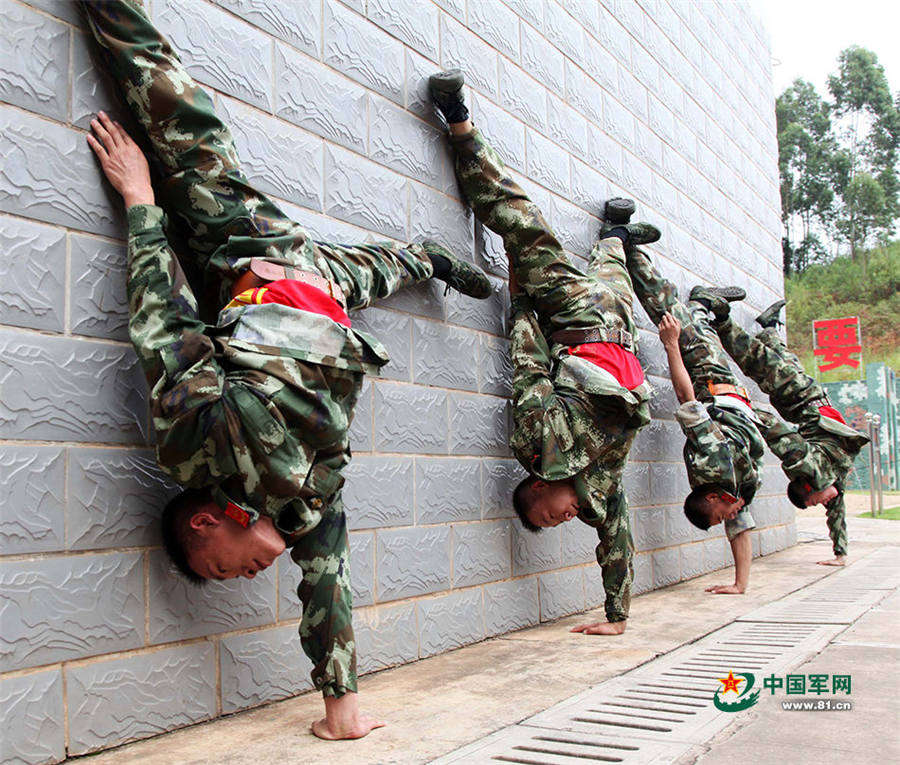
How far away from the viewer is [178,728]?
2.30m

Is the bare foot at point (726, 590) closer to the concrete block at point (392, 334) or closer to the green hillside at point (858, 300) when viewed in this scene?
the concrete block at point (392, 334)

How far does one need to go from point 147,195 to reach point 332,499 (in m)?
0.97

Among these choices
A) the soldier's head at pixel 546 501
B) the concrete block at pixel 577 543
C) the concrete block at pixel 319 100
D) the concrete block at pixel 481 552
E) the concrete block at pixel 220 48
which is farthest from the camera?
the concrete block at pixel 577 543

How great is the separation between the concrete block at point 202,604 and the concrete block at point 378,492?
0.40 meters

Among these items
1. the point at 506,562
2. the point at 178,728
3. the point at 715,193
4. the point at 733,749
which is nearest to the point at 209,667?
the point at 178,728

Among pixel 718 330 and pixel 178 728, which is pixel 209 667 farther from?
pixel 718 330

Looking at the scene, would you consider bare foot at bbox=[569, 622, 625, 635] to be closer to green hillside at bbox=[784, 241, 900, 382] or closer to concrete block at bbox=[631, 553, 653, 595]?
concrete block at bbox=[631, 553, 653, 595]

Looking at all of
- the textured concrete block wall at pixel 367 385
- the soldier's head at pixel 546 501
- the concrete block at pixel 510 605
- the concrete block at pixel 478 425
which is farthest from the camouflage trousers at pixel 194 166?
the concrete block at pixel 510 605

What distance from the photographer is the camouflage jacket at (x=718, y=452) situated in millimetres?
4766

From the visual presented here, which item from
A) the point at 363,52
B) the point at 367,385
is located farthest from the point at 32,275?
the point at 363,52

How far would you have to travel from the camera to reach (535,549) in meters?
4.05

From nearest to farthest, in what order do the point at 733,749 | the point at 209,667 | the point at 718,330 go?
the point at 733,749
the point at 209,667
the point at 718,330

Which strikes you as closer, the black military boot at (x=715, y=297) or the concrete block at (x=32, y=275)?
the concrete block at (x=32, y=275)

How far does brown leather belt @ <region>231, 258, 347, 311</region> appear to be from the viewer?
91.5 inches
